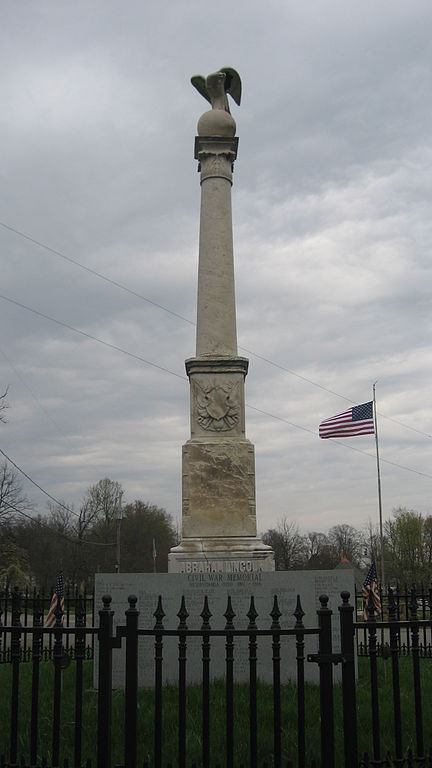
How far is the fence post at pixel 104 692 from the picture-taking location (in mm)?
3867

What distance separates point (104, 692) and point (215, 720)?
2.85m

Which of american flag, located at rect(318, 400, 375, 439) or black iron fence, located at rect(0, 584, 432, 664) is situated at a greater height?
american flag, located at rect(318, 400, 375, 439)

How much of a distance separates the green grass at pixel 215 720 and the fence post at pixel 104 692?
46.1 inches

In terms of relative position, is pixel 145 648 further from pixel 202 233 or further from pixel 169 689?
pixel 202 233

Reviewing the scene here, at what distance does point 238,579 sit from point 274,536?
57.0 m

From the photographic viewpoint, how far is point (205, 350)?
12109 mm

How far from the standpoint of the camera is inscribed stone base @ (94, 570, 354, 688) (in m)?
9.06

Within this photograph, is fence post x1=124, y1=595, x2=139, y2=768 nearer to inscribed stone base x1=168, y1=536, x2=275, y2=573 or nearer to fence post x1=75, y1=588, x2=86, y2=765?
fence post x1=75, y1=588, x2=86, y2=765

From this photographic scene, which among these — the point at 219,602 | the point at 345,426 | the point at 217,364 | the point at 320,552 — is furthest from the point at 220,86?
the point at 320,552

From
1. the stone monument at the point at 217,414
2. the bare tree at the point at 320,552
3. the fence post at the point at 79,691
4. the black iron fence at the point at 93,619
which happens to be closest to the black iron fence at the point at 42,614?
the black iron fence at the point at 93,619

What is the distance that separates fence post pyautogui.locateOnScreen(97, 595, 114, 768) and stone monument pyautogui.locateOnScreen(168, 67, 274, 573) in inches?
269

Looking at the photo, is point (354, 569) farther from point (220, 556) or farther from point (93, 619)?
point (93, 619)

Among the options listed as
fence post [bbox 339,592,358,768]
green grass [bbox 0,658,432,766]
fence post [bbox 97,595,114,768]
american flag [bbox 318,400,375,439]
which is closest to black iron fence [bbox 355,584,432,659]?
fence post [bbox 339,592,358,768]

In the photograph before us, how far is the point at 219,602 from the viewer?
9.38 meters
